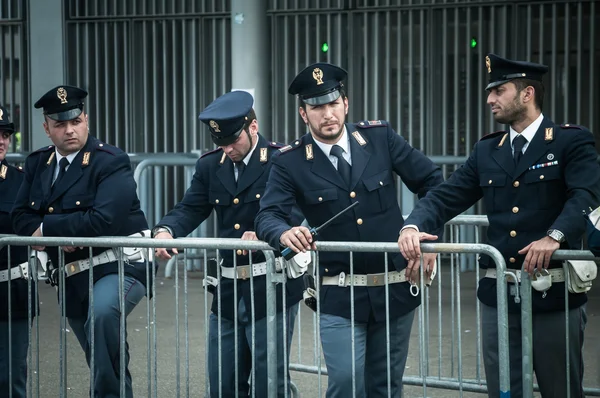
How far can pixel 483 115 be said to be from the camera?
1087 cm

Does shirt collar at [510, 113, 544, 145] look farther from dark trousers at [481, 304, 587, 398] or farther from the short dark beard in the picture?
dark trousers at [481, 304, 587, 398]

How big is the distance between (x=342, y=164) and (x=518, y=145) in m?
0.81

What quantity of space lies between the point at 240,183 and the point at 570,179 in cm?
170

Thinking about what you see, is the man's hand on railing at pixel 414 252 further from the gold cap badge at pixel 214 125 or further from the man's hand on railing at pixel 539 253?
the gold cap badge at pixel 214 125

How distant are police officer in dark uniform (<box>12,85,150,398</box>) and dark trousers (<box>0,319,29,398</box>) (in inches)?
16.0

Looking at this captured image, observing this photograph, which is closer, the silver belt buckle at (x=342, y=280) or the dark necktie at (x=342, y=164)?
the silver belt buckle at (x=342, y=280)

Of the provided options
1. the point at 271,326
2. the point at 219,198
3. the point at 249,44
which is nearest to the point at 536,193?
the point at 271,326

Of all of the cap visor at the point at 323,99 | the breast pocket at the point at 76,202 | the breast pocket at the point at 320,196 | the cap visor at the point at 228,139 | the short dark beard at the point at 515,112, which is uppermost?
the cap visor at the point at 323,99

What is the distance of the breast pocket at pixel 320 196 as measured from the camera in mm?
5066

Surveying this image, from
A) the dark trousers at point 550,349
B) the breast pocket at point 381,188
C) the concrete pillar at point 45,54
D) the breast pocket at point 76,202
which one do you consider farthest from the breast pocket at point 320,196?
the concrete pillar at point 45,54

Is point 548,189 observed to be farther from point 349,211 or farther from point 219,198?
point 219,198

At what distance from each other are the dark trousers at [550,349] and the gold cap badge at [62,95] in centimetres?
253

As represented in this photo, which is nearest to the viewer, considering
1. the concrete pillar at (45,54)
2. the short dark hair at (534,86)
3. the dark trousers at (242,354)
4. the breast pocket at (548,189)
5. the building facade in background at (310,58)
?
the breast pocket at (548,189)

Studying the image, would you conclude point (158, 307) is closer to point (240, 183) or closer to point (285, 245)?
point (240, 183)
